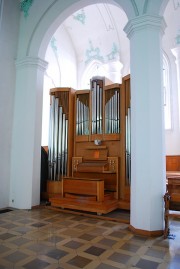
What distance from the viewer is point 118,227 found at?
3.56 m


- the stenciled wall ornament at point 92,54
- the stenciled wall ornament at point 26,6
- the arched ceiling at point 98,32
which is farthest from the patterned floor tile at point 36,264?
the stenciled wall ornament at point 92,54

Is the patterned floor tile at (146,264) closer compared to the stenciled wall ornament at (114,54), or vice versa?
the patterned floor tile at (146,264)

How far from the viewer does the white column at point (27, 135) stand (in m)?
4.78

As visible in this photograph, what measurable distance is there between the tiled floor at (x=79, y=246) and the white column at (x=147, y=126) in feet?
1.24

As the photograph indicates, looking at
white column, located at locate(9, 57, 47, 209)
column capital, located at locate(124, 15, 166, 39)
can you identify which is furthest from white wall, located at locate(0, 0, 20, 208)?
column capital, located at locate(124, 15, 166, 39)

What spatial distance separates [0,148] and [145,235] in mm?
3264

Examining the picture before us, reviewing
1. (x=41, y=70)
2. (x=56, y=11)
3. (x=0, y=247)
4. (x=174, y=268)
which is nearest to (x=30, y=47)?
(x=41, y=70)

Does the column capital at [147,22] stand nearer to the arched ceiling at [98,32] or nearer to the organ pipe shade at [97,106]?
the organ pipe shade at [97,106]

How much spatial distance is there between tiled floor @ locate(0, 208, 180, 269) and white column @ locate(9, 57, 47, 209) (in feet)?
2.91

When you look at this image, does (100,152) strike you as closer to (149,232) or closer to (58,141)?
(58,141)

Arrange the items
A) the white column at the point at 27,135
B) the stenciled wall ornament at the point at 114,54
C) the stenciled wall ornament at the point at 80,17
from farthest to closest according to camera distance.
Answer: the stenciled wall ornament at the point at 114,54 < the stenciled wall ornament at the point at 80,17 < the white column at the point at 27,135

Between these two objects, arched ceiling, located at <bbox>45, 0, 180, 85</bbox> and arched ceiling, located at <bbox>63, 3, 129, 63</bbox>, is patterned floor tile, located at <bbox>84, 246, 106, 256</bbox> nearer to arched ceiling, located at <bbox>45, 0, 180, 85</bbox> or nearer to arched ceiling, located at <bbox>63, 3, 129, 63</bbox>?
arched ceiling, located at <bbox>45, 0, 180, 85</bbox>

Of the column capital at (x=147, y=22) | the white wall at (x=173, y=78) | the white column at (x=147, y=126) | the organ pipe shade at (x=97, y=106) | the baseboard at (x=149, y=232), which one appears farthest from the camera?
the white wall at (x=173, y=78)

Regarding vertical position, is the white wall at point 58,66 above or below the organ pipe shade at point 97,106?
above
